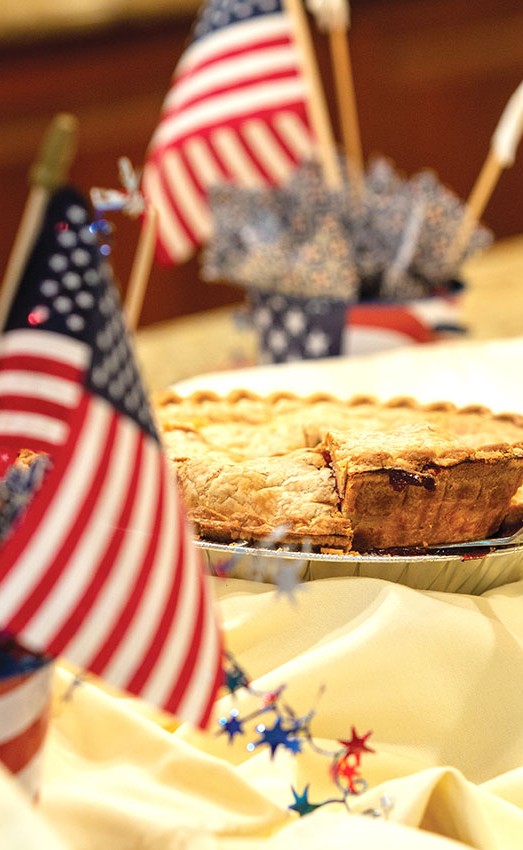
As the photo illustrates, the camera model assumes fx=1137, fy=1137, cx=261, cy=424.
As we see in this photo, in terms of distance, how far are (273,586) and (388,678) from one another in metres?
0.14

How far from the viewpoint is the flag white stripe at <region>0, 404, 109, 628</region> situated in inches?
24.0

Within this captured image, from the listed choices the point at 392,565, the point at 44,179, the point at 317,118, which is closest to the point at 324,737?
the point at 392,565

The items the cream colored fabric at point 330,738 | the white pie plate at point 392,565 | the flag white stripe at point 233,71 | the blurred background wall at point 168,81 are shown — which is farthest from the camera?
the blurred background wall at point 168,81

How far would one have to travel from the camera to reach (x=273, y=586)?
1.01m

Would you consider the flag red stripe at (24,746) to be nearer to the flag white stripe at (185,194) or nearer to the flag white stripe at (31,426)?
the flag white stripe at (31,426)

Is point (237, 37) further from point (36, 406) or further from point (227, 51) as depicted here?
point (36, 406)

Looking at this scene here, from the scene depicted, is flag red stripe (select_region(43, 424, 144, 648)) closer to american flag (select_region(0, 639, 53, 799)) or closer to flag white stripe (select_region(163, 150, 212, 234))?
american flag (select_region(0, 639, 53, 799))

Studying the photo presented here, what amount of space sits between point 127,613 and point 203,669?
0.06 metres

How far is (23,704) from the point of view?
0.66 m

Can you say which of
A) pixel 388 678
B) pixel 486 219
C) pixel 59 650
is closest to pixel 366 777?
pixel 388 678

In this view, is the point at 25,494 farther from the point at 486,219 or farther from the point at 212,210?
the point at 486,219

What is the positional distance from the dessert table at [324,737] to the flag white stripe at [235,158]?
0.95 meters

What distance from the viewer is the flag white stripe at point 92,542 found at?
2.03 feet

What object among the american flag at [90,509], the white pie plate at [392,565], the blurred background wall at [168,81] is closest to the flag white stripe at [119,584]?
the american flag at [90,509]
